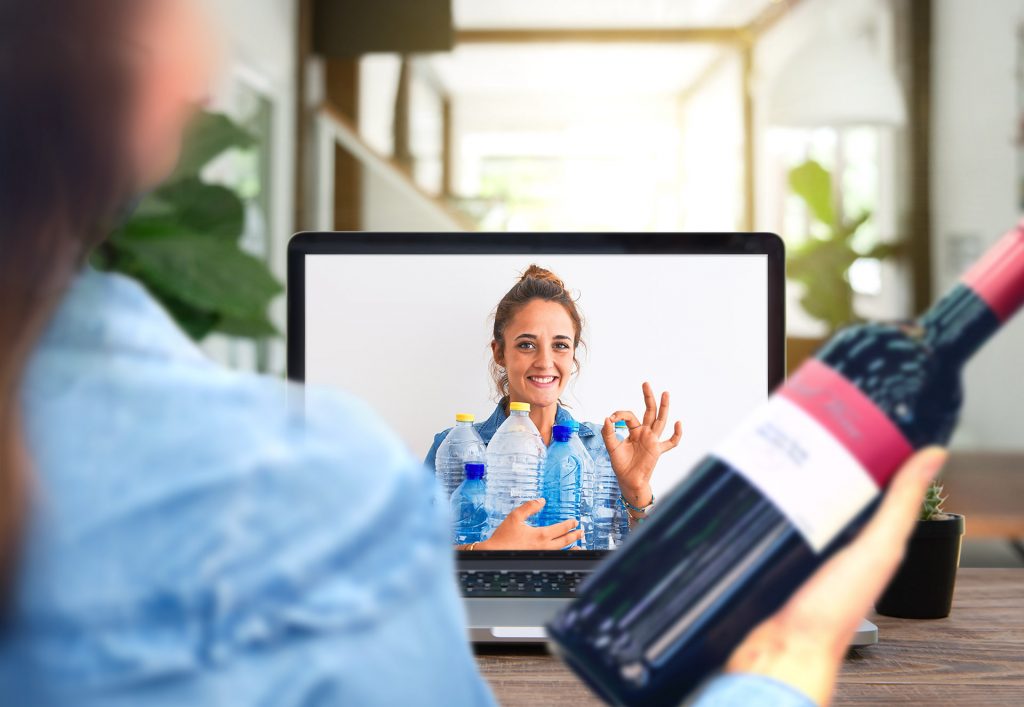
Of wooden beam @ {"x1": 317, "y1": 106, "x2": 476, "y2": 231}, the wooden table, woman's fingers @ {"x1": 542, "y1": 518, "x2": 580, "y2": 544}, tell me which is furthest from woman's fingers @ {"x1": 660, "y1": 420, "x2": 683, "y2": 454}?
wooden beam @ {"x1": 317, "y1": 106, "x2": 476, "y2": 231}

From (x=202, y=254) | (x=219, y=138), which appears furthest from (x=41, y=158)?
(x=219, y=138)

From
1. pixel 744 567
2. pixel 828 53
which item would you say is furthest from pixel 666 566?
pixel 828 53

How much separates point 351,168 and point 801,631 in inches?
127

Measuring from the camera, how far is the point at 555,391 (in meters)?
0.80

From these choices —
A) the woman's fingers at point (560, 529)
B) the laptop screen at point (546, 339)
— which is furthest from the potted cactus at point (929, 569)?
the woman's fingers at point (560, 529)

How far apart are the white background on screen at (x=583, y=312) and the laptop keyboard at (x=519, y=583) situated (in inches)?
4.4

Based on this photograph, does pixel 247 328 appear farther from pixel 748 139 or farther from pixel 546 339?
pixel 748 139

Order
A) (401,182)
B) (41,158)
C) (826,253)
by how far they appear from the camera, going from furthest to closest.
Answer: (401,182) < (826,253) < (41,158)

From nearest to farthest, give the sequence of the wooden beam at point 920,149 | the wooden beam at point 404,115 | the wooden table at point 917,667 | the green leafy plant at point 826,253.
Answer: the wooden table at point 917,667 < the green leafy plant at point 826,253 < the wooden beam at point 920,149 < the wooden beam at point 404,115

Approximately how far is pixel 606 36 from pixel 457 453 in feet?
9.19

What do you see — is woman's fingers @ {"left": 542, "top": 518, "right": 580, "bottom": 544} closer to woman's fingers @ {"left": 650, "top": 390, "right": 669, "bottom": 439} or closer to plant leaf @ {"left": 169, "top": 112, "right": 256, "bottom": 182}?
woman's fingers @ {"left": 650, "top": 390, "right": 669, "bottom": 439}

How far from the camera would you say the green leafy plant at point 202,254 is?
1.88 meters

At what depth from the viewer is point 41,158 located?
208 millimetres

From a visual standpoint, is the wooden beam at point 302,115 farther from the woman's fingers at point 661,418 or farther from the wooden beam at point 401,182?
the woman's fingers at point 661,418
